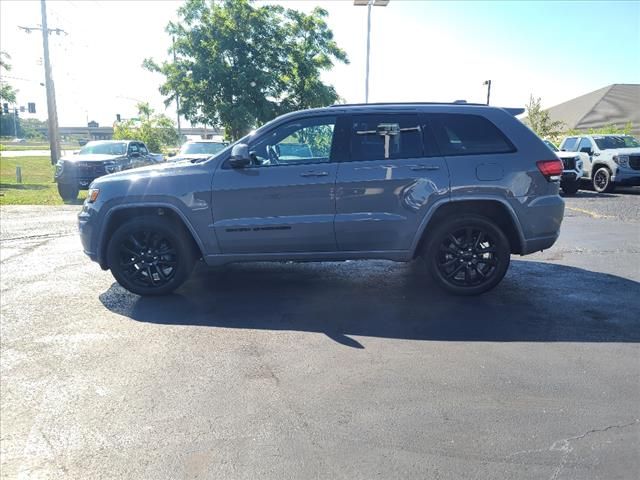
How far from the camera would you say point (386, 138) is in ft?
16.7

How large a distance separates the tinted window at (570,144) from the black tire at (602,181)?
Answer: 147 cm

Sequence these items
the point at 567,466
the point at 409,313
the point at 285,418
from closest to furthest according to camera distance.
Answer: the point at 567,466 < the point at 285,418 < the point at 409,313

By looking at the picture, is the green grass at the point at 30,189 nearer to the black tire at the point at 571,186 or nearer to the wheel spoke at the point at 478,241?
the wheel spoke at the point at 478,241

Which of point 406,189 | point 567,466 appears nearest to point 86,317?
point 406,189

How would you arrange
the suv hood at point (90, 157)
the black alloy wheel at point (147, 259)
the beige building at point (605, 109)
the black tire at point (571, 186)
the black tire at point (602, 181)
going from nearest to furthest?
the black alloy wheel at point (147, 259) < the suv hood at point (90, 157) < the black tire at point (602, 181) < the black tire at point (571, 186) < the beige building at point (605, 109)

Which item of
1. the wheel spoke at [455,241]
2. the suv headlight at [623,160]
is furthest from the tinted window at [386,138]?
the suv headlight at [623,160]

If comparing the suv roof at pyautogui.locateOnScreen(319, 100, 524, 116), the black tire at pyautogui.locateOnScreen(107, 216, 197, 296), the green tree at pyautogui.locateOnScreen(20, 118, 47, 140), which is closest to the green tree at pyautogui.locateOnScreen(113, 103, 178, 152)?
the black tire at pyautogui.locateOnScreen(107, 216, 197, 296)

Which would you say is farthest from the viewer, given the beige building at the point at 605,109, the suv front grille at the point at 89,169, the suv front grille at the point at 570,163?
the beige building at the point at 605,109

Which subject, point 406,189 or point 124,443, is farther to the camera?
point 406,189

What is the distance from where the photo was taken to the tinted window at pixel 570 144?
17.3 m

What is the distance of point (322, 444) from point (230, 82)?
1965cm

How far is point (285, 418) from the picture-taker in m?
3.01

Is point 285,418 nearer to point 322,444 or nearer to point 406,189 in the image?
point 322,444

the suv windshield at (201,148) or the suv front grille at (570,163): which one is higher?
the suv windshield at (201,148)
